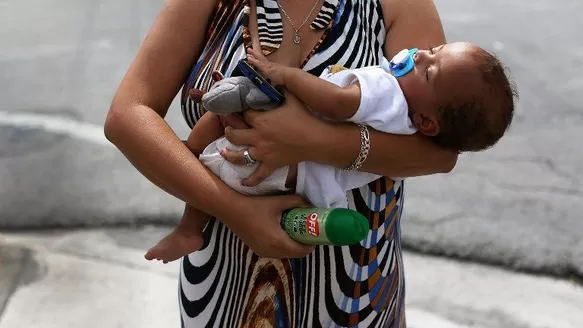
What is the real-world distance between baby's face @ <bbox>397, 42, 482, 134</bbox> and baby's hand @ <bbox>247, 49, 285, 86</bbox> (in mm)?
188

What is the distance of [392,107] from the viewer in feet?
2.97

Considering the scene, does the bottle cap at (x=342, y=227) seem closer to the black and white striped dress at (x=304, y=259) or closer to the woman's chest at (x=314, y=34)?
the black and white striped dress at (x=304, y=259)

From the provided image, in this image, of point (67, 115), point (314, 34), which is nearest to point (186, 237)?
point (314, 34)

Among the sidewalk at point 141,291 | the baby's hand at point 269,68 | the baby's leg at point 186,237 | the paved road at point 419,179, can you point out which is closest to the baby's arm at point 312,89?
the baby's hand at point 269,68

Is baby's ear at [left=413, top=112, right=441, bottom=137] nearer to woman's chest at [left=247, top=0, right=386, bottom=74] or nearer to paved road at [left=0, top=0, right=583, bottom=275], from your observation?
woman's chest at [left=247, top=0, right=386, bottom=74]

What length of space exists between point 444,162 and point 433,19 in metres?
0.23

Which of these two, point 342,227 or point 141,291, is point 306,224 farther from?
point 141,291

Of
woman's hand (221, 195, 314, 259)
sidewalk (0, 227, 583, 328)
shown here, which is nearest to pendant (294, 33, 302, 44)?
woman's hand (221, 195, 314, 259)

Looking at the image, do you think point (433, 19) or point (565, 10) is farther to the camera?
point (565, 10)

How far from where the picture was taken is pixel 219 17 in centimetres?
97

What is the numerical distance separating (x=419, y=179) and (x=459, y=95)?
1.81m

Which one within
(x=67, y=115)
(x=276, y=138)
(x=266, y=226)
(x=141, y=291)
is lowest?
(x=141, y=291)

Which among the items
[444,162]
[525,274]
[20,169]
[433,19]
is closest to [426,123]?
[444,162]

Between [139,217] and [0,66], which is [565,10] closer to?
[139,217]
